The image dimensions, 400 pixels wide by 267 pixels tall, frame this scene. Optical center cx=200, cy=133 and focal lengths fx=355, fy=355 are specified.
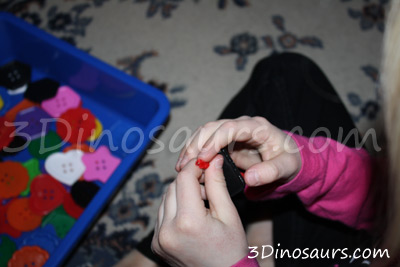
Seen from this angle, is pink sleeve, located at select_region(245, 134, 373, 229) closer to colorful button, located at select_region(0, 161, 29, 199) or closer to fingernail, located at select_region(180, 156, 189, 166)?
fingernail, located at select_region(180, 156, 189, 166)

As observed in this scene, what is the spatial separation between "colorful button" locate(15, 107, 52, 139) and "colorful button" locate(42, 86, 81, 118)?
2cm

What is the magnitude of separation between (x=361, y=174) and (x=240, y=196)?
218 mm

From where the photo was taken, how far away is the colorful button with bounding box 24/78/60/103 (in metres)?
1.03

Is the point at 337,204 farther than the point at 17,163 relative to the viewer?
No

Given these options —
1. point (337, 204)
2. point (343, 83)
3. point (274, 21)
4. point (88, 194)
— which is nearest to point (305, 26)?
point (274, 21)

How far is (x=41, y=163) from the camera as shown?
3.15 feet

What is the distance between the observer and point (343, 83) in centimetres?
110

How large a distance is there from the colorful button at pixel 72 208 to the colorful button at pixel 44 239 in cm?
6

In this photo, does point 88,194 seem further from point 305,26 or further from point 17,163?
point 305,26

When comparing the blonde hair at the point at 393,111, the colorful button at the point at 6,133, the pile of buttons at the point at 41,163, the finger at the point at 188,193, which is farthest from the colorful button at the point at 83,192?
the blonde hair at the point at 393,111

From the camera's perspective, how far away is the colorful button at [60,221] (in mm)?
874

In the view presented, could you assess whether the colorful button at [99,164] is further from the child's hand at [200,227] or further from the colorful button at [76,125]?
the child's hand at [200,227]

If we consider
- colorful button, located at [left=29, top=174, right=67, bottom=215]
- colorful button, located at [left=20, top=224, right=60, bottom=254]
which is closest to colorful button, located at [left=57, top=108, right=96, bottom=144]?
colorful button, located at [left=29, top=174, right=67, bottom=215]

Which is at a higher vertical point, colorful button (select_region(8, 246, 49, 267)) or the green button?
the green button
